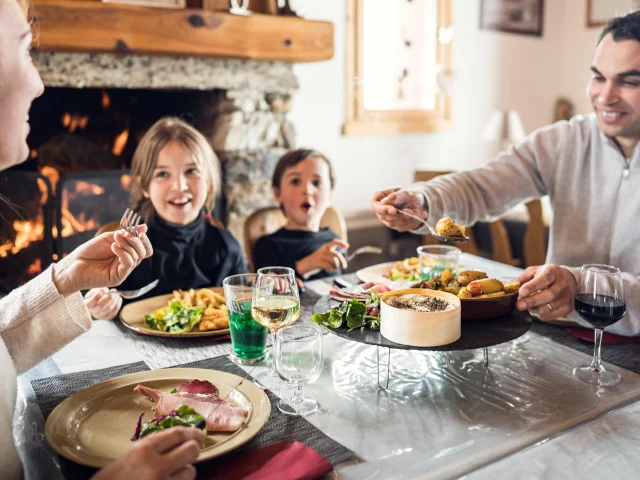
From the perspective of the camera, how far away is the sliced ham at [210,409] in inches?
34.5

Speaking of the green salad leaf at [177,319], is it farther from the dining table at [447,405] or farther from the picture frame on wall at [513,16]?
the picture frame on wall at [513,16]

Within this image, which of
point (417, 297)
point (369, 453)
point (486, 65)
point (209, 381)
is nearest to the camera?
point (369, 453)

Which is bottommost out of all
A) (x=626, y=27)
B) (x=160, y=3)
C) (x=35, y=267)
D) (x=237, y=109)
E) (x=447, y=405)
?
(x=35, y=267)

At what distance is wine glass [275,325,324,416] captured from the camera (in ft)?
3.24

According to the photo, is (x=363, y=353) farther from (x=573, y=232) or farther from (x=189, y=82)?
(x=189, y=82)

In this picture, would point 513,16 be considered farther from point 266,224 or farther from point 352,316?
point 352,316

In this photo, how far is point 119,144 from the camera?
10.6 feet

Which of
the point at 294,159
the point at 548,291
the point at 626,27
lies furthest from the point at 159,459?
the point at 294,159

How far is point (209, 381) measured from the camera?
40.5 inches

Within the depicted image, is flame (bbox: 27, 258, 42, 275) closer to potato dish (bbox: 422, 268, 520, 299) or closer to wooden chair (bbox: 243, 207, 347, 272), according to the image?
wooden chair (bbox: 243, 207, 347, 272)

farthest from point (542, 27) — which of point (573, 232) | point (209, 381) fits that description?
point (209, 381)

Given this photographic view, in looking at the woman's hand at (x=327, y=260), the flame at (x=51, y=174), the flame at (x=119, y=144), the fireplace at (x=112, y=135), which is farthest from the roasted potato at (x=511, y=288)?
the flame at (x=119, y=144)

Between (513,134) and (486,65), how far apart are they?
0.66 m

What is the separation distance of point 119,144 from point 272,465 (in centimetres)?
277
